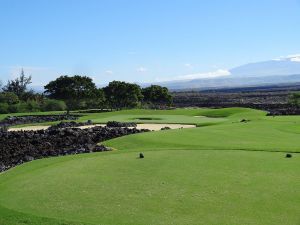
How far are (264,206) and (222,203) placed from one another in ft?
2.78

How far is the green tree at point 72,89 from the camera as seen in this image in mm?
74562

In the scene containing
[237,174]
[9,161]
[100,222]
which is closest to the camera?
[100,222]

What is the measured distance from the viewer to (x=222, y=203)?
9641mm

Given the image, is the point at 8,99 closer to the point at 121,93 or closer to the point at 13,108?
the point at 13,108

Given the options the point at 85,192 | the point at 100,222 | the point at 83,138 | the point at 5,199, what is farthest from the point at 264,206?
the point at 83,138

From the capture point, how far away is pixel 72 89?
7462 centimetres

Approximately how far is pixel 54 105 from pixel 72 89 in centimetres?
407

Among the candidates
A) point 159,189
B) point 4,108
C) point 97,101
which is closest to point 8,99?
point 4,108

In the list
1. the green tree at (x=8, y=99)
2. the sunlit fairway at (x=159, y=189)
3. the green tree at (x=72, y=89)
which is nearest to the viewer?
the sunlit fairway at (x=159, y=189)

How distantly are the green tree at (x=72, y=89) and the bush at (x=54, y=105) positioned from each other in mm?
917

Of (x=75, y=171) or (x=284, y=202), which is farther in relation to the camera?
(x=75, y=171)

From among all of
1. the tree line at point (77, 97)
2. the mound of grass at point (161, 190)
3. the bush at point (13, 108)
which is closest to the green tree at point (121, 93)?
the tree line at point (77, 97)

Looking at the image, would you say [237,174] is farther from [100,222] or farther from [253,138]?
[253,138]

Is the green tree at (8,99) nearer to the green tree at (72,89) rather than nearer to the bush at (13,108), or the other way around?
the bush at (13,108)
